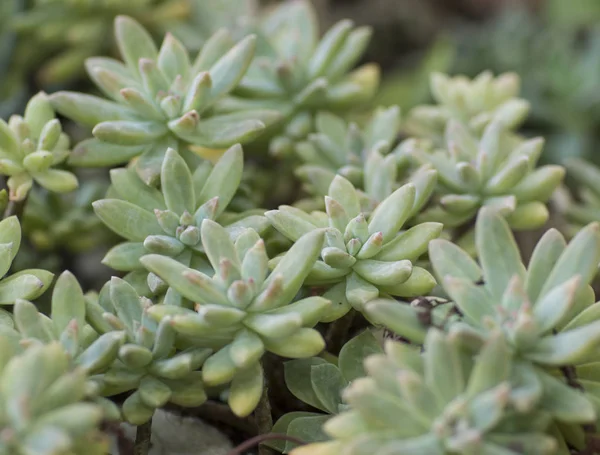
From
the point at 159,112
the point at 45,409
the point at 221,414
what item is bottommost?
the point at 221,414

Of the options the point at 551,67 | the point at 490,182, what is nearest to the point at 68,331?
the point at 490,182

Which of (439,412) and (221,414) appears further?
(221,414)

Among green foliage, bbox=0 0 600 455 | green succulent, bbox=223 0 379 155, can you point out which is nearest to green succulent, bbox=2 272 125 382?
green foliage, bbox=0 0 600 455

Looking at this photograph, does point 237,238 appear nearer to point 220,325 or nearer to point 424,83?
point 220,325

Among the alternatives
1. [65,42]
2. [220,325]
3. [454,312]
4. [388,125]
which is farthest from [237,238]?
[65,42]

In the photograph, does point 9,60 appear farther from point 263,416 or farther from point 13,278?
point 263,416
